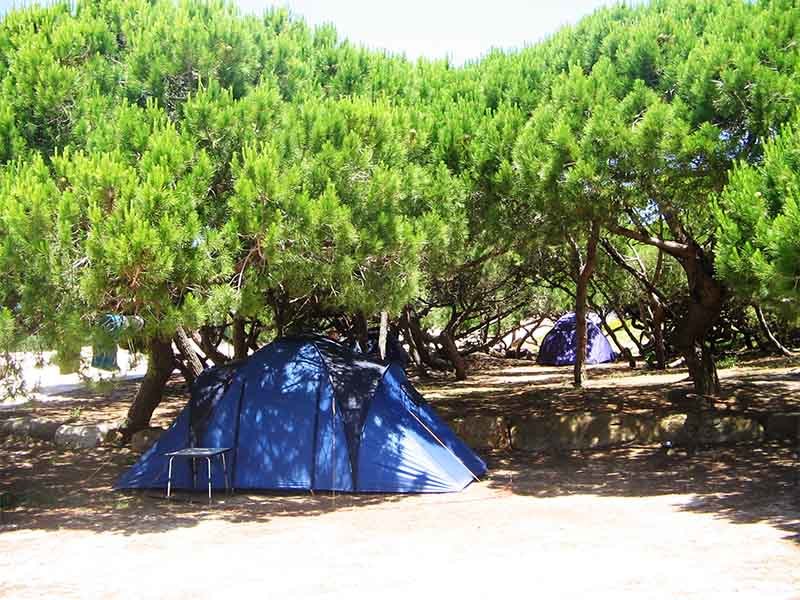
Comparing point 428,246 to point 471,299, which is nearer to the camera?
point 428,246

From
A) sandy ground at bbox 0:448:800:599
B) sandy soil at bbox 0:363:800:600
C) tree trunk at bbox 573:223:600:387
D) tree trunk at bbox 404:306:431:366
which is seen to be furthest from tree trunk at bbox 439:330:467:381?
sandy ground at bbox 0:448:800:599

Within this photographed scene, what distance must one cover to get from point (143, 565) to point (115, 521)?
5.14ft

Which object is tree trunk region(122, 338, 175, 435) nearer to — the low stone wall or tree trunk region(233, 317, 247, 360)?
the low stone wall

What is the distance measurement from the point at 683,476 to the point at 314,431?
3.68 meters

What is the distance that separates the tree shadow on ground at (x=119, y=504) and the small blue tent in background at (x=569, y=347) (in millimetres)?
14948

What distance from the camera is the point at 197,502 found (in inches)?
313

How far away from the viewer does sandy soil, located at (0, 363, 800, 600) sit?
5168 millimetres

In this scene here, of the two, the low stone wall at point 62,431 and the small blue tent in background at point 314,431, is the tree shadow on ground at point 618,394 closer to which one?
the small blue tent in background at point 314,431

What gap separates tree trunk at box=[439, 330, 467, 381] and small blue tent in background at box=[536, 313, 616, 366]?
16.3 ft

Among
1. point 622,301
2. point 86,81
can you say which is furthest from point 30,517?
point 622,301

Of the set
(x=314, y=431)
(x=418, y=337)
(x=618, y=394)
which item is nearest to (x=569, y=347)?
(x=418, y=337)

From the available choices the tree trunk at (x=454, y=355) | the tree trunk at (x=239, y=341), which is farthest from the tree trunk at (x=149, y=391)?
the tree trunk at (x=454, y=355)

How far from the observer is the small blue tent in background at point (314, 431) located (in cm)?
816

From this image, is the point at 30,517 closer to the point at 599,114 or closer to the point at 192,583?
the point at 192,583
